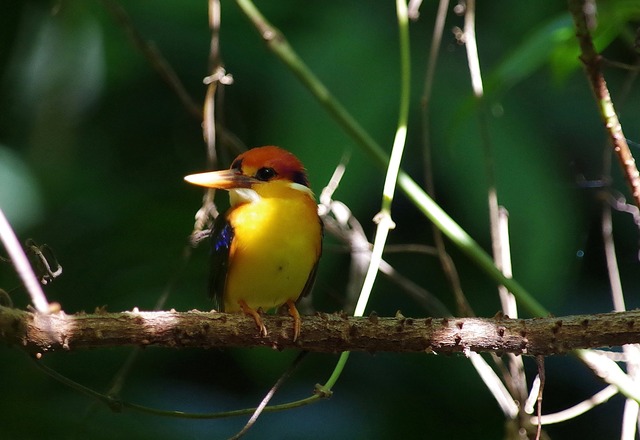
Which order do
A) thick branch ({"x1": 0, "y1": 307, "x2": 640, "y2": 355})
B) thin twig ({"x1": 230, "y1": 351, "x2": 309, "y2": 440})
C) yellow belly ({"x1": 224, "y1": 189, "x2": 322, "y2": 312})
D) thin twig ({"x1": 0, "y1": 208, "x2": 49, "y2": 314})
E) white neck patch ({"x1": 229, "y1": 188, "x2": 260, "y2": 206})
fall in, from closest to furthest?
thin twig ({"x1": 0, "y1": 208, "x2": 49, "y2": 314})
thick branch ({"x1": 0, "y1": 307, "x2": 640, "y2": 355})
thin twig ({"x1": 230, "y1": 351, "x2": 309, "y2": 440})
yellow belly ({"x1": 224, "y1": 189, "x2": 322, "y2": 312})
white neck patch ({"x1": 229, "y1": 188, "x2": 260, "y2": 206})

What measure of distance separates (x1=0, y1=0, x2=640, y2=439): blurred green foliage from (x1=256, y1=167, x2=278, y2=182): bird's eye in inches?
16.2

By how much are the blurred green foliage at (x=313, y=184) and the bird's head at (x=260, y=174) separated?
14.1 inches

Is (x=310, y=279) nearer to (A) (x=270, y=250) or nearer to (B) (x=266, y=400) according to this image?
(A) (x=270, y=250)

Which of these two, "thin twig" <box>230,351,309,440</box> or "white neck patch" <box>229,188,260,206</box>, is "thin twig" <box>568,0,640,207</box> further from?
"white neck patch" <box>229,188,260,206</box>

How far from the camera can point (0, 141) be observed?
394 cm

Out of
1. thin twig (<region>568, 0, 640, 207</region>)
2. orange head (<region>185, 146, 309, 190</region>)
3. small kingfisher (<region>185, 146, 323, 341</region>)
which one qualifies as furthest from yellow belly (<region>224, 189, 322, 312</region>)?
thin twig (<region>568, 0, 640, 207</region>)

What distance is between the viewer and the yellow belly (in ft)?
Result: 8.97

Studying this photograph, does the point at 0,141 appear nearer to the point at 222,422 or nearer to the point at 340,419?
the point at 222,422

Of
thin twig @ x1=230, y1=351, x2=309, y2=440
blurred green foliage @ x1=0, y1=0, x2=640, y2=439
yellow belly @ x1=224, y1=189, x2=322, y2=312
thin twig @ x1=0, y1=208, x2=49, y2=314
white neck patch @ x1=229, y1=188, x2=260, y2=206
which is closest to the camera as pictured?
thin twig @ x1=0, y1=208, x2=49, y2=314

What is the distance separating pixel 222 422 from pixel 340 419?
0.48m

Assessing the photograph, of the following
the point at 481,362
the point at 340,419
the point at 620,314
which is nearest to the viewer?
the point at 620,314

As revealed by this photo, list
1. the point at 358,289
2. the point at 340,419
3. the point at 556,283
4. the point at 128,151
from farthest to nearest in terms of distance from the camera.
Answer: the point at 128,151, the point at 340,419, the point at 556,283, the point at 358,289

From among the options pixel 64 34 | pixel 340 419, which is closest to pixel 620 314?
pixel 340 419

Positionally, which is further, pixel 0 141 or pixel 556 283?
pixel 0 141
